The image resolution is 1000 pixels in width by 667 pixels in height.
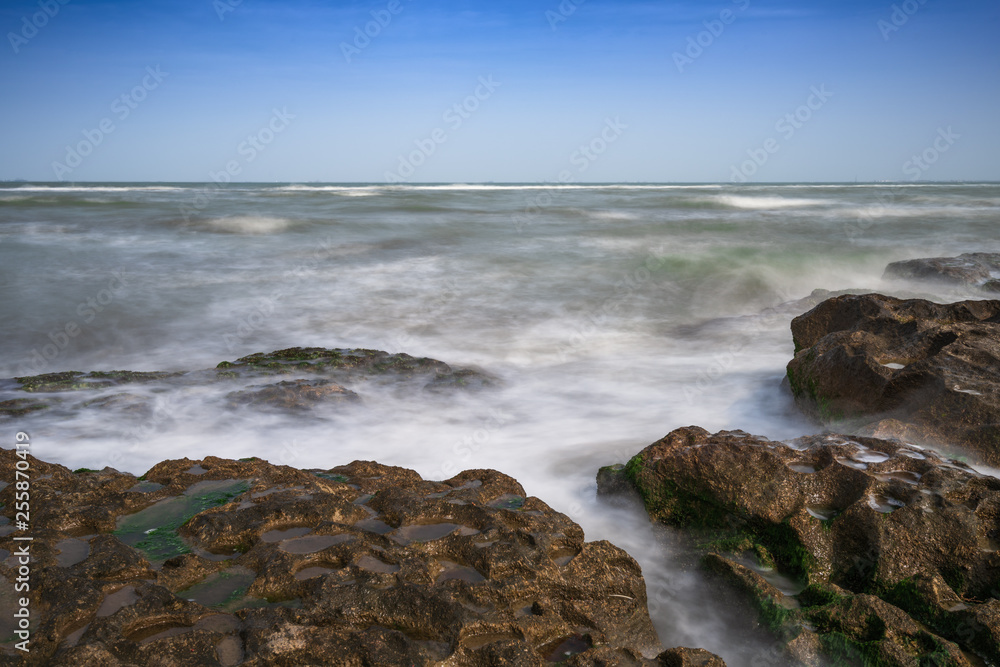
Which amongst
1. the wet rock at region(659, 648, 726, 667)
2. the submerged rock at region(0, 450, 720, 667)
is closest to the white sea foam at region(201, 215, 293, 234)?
the submerged rock at region(0, 450, 720, 667)

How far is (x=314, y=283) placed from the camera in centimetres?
1043

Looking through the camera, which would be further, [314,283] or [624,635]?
[314,283]

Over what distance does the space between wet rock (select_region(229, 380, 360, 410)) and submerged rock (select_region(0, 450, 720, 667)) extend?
1860 millimetres

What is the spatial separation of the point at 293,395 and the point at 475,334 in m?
3.19

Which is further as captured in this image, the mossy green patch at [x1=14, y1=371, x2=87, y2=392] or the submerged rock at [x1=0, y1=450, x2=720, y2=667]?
the mossy green patch at [x1=14, y1=371, x2=87, y2=392]

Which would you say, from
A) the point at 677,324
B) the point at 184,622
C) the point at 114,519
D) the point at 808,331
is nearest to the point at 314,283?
the point at 677,324

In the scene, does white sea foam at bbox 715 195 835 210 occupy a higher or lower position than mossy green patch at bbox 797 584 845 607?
lower

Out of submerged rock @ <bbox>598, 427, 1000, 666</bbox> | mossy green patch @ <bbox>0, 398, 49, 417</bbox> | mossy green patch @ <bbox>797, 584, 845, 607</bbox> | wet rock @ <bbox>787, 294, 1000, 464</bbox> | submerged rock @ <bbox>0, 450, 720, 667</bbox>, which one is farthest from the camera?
mossy green patch @ <bbox>0, 398, 49, 417</bbox>

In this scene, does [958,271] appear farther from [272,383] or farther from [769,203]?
[769,203]

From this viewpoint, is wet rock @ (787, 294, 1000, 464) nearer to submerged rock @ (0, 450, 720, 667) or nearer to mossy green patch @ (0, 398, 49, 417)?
submerged rock @ (0, 450, 720, 667)

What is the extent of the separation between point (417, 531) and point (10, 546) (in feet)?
4.19

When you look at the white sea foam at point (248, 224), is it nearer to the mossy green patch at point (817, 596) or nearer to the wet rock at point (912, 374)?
the wet rock at point (912, 374)

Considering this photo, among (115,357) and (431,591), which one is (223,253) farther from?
(431,591)

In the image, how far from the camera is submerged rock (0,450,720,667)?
5.50 ft
